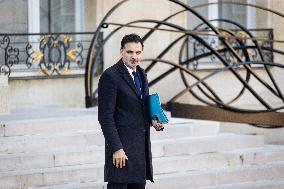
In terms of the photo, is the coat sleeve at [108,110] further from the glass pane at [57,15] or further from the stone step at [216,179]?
the glass pane at [57,15]

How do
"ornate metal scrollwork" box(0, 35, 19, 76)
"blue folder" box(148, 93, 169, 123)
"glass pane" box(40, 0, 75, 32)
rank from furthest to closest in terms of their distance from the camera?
1. "glass pane" box(40, 0, 75, 32)
2. "ornate metal scrollwork" box(0, 35, 19, 76)
3. "blue folder" box(148, 93, 169, 123)

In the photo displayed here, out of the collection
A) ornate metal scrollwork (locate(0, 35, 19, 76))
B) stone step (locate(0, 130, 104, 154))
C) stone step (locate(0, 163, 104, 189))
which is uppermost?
ornate metal scrollwork (locate(0, 35, 19, 76))

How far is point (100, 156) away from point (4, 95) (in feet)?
5.79

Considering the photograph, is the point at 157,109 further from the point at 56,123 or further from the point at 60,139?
the point at 56,123

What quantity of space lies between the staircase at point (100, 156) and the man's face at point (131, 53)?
8.11ft

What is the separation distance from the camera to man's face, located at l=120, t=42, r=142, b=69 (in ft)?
23.8

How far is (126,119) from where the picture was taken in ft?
24.2

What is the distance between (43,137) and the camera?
1054 cm

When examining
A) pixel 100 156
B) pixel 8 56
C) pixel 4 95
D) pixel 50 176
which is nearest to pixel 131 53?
pixel 50 176

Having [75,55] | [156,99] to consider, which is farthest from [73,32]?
[156,99]

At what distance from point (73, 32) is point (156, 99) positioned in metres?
6.57

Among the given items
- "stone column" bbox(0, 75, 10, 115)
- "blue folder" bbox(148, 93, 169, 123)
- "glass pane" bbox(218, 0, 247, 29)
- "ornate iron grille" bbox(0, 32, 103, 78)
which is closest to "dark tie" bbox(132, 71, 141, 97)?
"blue folder" bbox(148, 93, 169, 123)

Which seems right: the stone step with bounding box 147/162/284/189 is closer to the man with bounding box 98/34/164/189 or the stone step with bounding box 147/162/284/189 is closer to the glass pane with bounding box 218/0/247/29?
the man with bounding box 98/34/164/189

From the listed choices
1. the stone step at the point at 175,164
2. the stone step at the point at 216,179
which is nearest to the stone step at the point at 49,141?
the stone step at the point at 175,164
